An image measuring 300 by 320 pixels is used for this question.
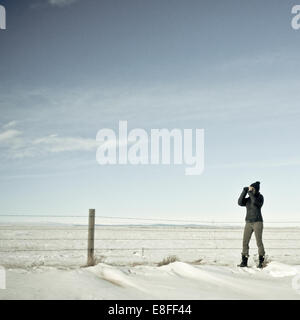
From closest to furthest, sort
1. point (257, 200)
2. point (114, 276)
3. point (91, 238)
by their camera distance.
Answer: point (114, 276) → point (91, 238) → point (257, 200)

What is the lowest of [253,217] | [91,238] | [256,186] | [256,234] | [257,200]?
[91,238]

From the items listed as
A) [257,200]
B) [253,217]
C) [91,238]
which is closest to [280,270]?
[253,217]

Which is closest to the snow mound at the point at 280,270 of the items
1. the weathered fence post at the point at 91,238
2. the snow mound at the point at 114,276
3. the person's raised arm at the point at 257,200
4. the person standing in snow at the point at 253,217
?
the person standing in snow at the point at 253,217

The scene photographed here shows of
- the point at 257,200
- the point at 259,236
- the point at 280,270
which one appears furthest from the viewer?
the point at 257,200

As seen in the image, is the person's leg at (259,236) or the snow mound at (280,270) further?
the person's leg at (259,236)

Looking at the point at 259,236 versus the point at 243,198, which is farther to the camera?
the point at 243,198

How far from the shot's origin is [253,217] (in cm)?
805

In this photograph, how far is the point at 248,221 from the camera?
810cm

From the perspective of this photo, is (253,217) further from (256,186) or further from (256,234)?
(256,186)

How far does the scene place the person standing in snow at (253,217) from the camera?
7891 mm

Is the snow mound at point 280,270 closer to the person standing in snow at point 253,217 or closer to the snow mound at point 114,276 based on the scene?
the person standing in snow at point 253,217
